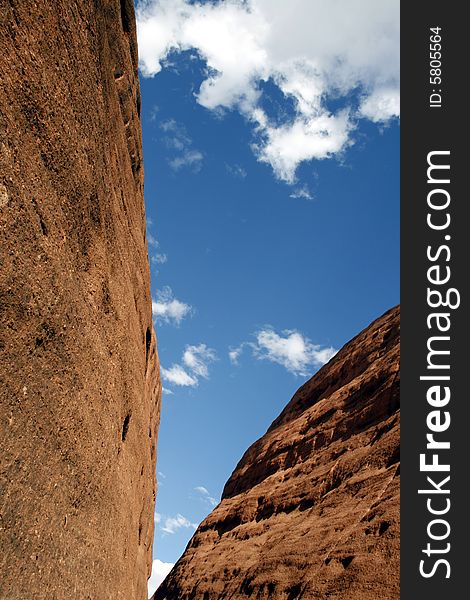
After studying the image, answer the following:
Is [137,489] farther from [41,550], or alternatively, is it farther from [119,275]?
[41,550]

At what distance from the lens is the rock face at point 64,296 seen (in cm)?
541

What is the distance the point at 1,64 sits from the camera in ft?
16.6

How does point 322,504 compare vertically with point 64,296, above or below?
above

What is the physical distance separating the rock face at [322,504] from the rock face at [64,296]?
11.2 m

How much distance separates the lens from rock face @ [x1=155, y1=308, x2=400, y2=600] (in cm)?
1850

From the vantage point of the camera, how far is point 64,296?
22.4 ft

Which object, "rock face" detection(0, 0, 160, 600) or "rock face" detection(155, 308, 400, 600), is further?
"rock face" detection(155, 308, 400, 600)

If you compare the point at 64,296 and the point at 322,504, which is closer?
the point at 64,296

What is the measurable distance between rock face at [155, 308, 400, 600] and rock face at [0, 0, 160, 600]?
11.2 m

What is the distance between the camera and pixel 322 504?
24.4 m

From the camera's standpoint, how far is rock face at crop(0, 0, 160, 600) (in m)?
5.41

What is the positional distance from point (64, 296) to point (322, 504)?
70.3 ft

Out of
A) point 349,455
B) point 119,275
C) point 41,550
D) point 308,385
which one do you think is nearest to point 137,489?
point 119,275

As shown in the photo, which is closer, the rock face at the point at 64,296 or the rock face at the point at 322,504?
the rock face at the point at 64,296
